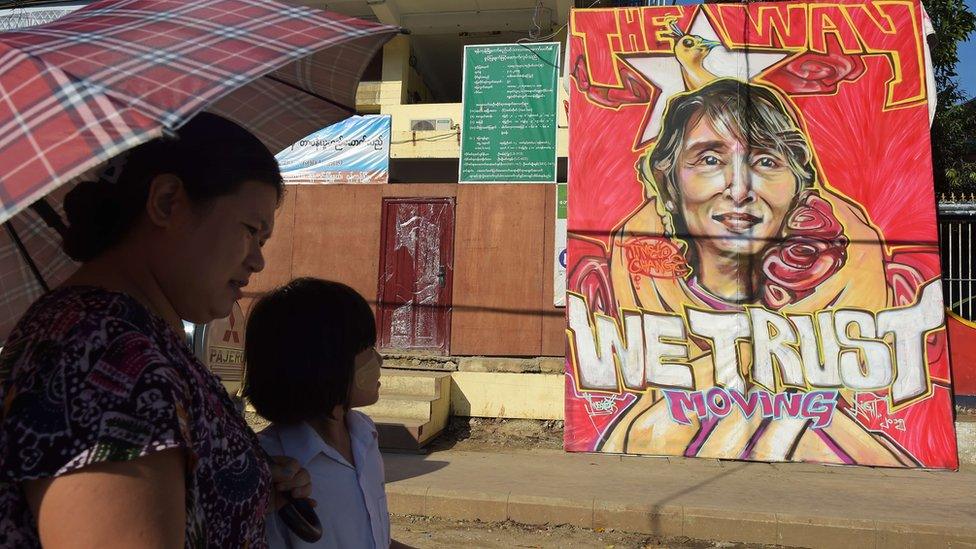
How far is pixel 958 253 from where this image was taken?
805 cm

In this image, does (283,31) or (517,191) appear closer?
(283,31)

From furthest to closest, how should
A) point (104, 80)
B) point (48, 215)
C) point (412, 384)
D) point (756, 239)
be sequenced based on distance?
point (412, 384) → point (756, 239) → point (48, 215) → point (104, 80)

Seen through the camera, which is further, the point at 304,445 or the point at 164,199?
the point at 304,445

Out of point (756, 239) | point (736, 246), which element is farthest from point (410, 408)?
point (756, 239)

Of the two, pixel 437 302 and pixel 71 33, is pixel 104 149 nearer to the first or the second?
pixel 71 33

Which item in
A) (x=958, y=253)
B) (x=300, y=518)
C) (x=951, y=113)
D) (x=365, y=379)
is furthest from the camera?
(x=951, y=113)

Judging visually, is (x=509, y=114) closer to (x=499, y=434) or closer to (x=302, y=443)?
(x=499, y=434)

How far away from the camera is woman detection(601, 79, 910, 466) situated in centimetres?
730

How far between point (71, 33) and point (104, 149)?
13.1 inches

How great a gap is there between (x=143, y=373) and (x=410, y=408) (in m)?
7.00

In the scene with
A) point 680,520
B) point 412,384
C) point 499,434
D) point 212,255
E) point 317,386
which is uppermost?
point 212,255

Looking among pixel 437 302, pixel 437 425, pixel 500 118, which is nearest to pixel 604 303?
pixel 437 425

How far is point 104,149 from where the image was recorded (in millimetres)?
879

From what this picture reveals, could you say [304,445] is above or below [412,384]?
above
